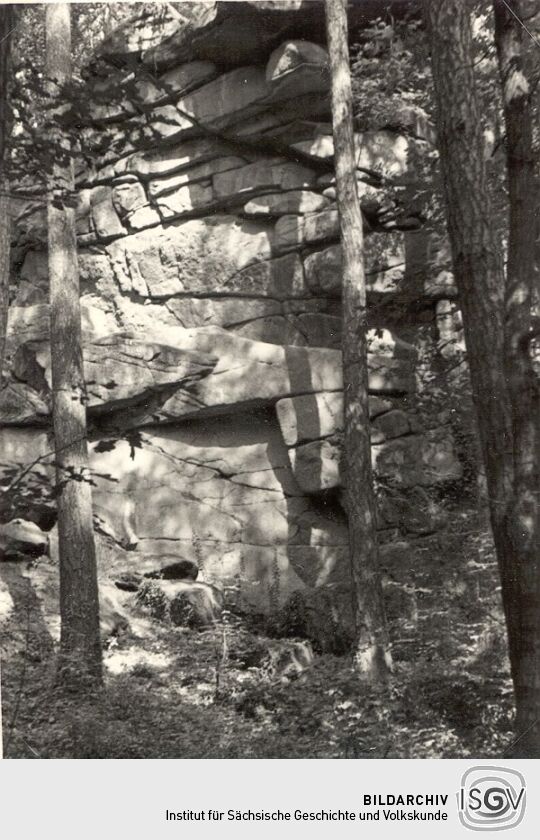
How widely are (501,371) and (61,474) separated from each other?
3.60 m

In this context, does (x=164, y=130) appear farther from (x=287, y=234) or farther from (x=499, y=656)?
(x=499, y=656)

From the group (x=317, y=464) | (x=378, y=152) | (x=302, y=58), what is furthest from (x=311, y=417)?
(x=302, y=58)

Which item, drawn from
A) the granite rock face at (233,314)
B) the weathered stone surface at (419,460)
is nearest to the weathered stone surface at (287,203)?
the granite rock face at (233,314)

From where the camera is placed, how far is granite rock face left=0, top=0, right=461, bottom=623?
879 centimetres

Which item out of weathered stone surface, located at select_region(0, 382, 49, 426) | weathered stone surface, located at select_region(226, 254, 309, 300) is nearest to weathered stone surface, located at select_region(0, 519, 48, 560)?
weathered stone surface, located at select_region(0, 382, 49, 426)

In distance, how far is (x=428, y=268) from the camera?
9.62 meters

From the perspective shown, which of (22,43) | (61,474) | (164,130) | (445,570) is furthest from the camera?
(164,130)

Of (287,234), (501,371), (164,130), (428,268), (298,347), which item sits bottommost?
(501,371)

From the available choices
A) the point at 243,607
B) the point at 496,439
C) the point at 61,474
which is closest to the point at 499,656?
the point at 496,439

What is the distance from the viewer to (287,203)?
33.5 ft
